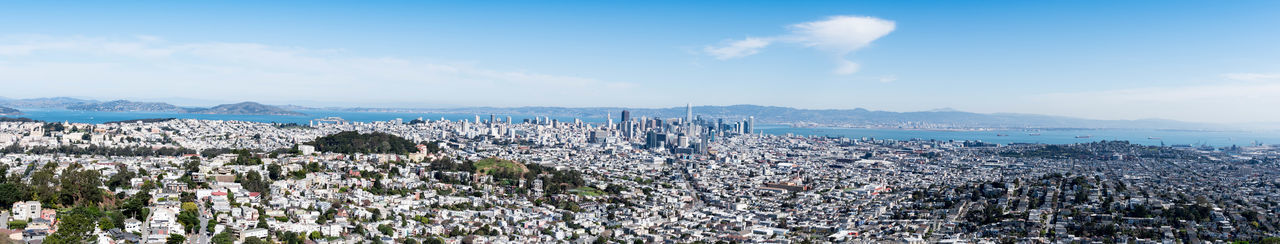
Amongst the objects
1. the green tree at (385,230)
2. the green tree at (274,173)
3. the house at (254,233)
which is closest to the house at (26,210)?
the house at (254,233)

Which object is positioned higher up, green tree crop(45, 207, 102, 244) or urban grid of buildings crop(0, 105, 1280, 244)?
green tree crop(45, 207, 102, 244)

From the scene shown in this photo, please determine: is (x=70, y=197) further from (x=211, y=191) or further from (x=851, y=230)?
(x=851, y=230)

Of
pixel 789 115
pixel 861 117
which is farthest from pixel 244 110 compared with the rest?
pixel 861 117

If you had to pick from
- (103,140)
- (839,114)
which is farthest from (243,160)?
(839,114)

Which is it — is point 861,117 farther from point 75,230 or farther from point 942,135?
point 75,230

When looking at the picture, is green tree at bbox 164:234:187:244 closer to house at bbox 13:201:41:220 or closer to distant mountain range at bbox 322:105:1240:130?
house at bbox 13:201:41:220

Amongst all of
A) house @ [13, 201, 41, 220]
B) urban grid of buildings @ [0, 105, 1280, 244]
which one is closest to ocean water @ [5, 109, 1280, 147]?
urban grid of buildings @ [0, 105, 1280, 244]

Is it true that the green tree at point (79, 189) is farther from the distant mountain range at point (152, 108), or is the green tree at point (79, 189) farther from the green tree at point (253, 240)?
the distant mountain range at point (152, 108)
